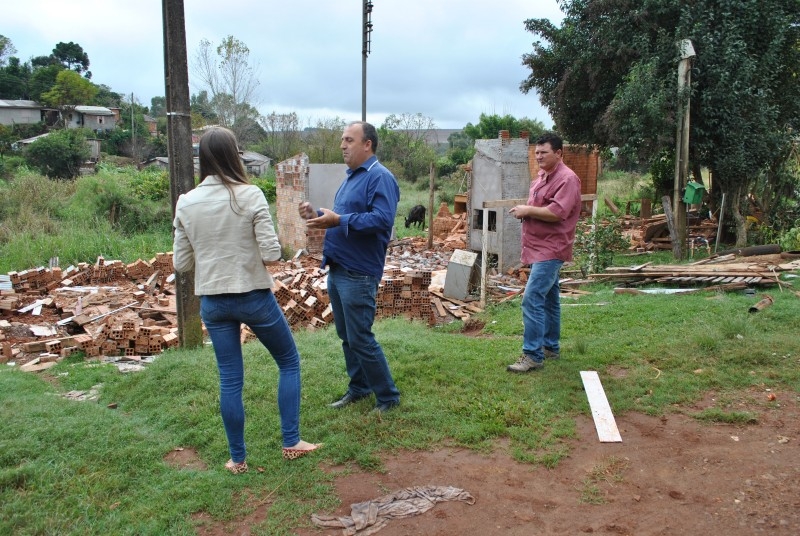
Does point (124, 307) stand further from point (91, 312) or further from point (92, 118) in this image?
point (92, 118)

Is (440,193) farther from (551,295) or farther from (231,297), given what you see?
(231,297)

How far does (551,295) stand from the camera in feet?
18.0

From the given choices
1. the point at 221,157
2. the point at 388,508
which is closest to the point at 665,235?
the point at 388,508

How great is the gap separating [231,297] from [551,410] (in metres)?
2.42

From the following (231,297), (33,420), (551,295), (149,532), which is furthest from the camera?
(551,295)

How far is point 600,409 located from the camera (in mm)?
4473

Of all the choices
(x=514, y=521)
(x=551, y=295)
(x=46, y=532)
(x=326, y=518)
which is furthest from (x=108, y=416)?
(x=551, y=295)

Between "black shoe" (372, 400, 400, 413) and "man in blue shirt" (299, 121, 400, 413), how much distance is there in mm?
225

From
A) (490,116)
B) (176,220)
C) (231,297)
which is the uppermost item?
(490,116)

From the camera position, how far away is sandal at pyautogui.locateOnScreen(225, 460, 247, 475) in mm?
3734

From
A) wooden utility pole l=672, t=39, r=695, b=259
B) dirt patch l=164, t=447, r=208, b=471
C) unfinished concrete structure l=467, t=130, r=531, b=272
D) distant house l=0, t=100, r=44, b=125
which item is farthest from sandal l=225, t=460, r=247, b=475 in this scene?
distant house l=0, t=100, r=44, b=125

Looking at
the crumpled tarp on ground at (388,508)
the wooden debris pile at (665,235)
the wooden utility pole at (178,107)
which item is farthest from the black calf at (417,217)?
the crumpled tarp on ground at (388,508)

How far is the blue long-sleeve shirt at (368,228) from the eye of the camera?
159 inches

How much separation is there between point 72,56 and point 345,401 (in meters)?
73.1
